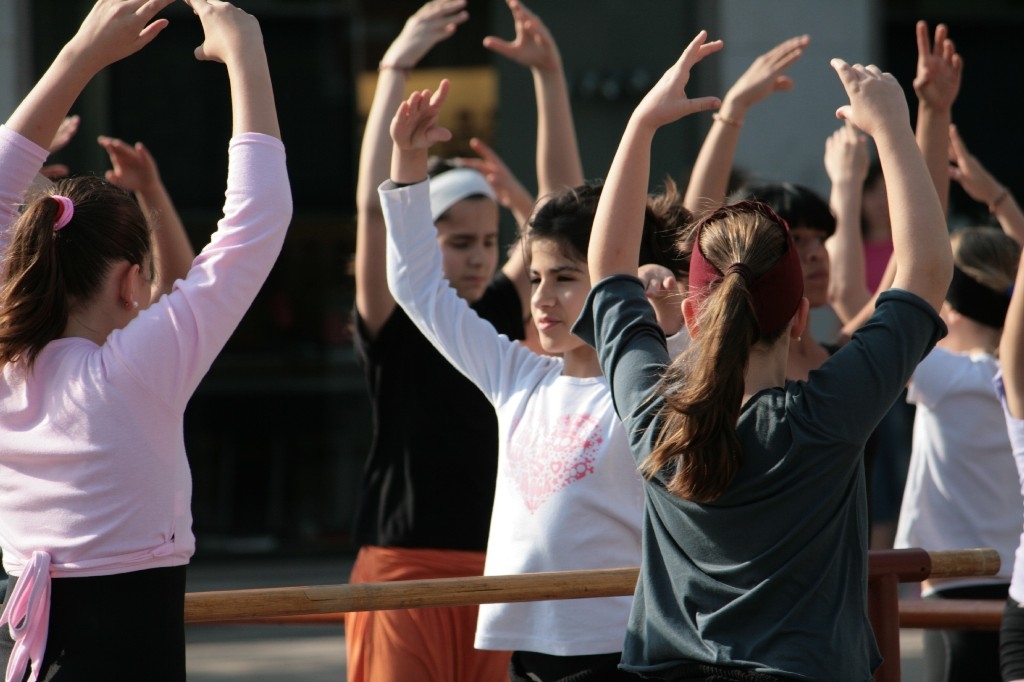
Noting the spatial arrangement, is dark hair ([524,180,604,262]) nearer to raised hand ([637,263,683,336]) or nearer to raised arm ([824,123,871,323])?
raised hand ([637,263,683,336])

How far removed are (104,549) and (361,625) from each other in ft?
4.44

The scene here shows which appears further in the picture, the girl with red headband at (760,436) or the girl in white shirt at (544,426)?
the girl in white shirt at (544,426)

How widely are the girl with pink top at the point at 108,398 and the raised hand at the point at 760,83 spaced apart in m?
1.51

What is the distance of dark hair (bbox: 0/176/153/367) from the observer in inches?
88.8

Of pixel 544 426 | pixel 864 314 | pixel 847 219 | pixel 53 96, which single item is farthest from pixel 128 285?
pixel 847 219

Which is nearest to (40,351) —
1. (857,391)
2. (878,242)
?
(857,391)

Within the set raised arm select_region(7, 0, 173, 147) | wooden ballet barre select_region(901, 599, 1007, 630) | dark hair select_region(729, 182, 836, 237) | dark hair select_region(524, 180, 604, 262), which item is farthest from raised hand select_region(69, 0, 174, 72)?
wooden ballet barre select_region(901, 599, 1007, 630)

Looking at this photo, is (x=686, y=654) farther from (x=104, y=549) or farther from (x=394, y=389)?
(x=394, y=389)

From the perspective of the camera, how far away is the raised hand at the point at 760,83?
3.52m

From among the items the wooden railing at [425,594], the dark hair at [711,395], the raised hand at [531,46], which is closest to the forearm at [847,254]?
the raised hand at [531,46]

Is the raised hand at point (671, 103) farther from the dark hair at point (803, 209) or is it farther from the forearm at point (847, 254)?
the forearm at point (847, 254)

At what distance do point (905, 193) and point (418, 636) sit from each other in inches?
69.2

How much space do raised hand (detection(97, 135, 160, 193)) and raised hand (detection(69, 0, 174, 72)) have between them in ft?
3.34

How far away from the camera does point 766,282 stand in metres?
2.14
